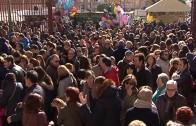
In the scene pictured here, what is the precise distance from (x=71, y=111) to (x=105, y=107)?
0.59m

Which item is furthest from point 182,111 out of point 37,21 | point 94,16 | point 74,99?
point 94,16

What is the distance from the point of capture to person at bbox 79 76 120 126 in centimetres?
649

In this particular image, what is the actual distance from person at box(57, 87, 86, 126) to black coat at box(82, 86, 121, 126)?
0.23 m

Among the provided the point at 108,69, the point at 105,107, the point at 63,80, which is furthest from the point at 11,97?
the point at 108,69

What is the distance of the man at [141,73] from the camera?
8781mm

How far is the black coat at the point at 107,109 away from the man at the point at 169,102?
0.74 m

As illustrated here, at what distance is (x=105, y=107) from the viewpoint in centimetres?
653

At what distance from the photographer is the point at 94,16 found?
33125mm

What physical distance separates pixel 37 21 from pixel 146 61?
488 inches

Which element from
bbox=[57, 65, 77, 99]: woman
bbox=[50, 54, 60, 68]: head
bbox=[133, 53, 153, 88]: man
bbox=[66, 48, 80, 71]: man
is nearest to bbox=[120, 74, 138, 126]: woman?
bbox=[57, 65, 77, 99]: woman

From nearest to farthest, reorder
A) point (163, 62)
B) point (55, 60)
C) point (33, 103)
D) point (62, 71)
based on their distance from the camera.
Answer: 1. point (33, 103)
2. point (62, 71)
3. point (55, 60)
4. point (163, 62)

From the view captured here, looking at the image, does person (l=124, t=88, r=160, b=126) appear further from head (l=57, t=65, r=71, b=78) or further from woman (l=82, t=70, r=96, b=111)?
head (l=57, t=65, r=71, b=78)

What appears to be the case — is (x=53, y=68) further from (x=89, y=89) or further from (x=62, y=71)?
(x=89, y=89)

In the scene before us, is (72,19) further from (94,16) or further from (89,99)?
(89,99)
